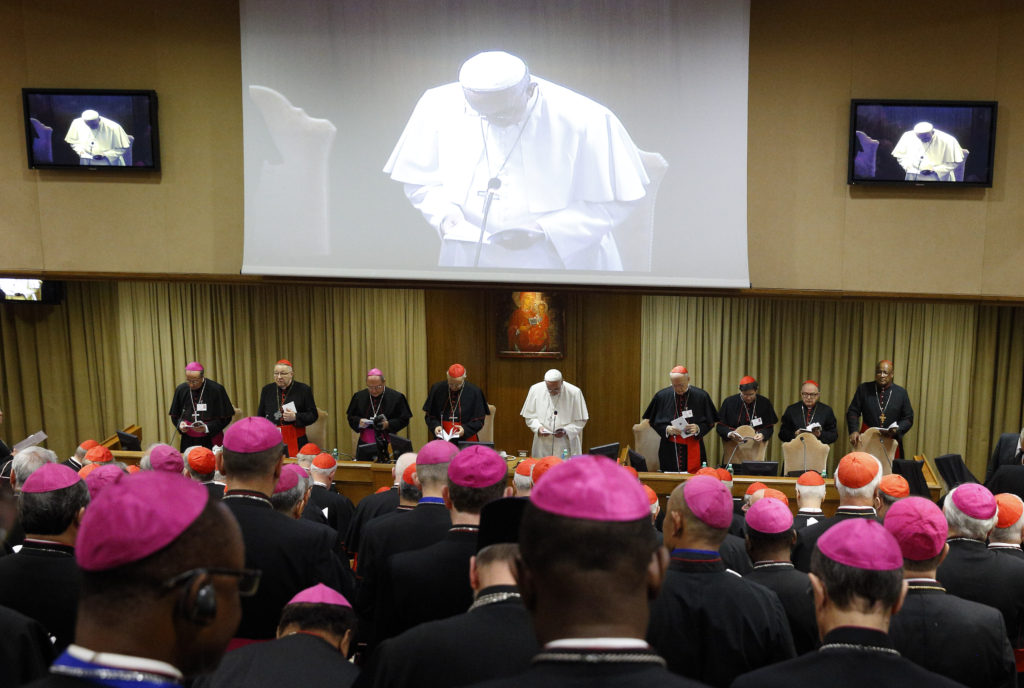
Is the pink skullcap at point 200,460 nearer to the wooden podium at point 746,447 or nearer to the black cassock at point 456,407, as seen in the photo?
the black cassock at point 456,407

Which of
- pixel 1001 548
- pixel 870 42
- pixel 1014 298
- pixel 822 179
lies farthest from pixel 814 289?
pixel 1001 548

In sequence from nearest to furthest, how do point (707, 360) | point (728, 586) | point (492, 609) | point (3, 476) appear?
point (492, 609)
point (728, 586)
point (3, 476)
point (707, 360)

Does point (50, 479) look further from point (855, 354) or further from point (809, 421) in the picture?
point (855, 354)

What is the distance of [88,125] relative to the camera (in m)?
8.50

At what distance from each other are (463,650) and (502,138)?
647 centimetres

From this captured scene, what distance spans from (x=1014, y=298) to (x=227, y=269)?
24.7ft

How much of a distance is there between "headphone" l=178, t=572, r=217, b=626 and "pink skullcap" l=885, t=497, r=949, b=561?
242cm

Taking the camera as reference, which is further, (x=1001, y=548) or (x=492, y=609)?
(x=1001, y=548)

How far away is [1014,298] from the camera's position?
8094 mm

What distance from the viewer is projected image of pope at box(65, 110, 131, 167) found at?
8.50 meters

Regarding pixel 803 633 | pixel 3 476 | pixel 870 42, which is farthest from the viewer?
pixel 870 42

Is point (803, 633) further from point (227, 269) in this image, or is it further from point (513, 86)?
point (227, 269)

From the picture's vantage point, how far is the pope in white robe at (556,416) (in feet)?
31.1

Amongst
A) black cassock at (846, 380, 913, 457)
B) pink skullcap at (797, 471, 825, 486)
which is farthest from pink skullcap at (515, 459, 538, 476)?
black cassock at (846, 380, 913, 457)
